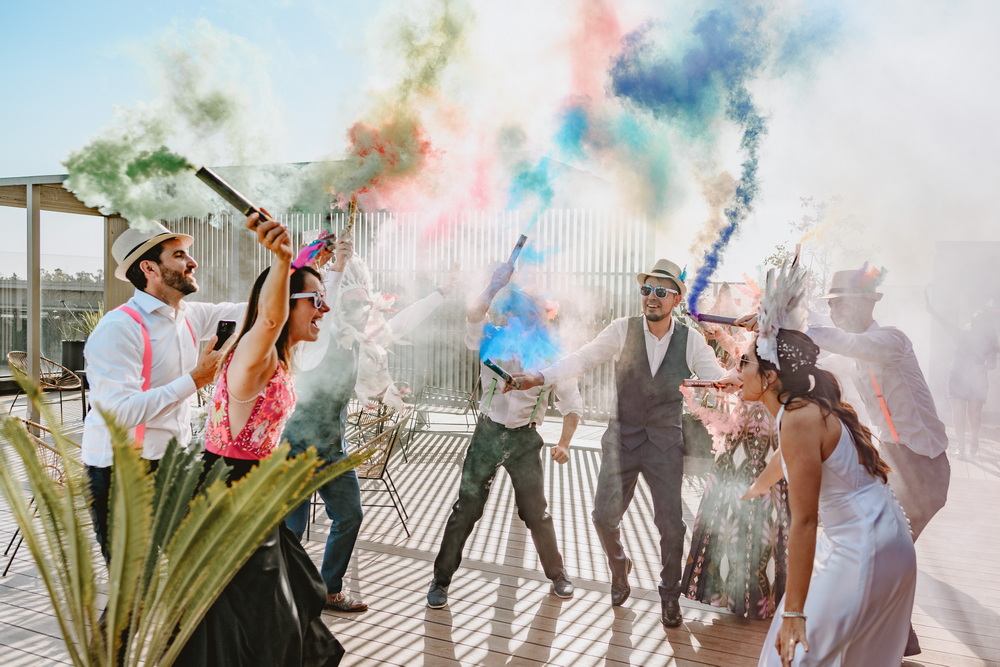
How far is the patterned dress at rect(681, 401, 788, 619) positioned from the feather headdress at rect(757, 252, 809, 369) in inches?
56.0

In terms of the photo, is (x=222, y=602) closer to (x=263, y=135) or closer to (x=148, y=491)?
(x=148, y=491)

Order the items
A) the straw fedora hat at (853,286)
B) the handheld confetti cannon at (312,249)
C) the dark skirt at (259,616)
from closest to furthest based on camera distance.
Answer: the dark skirt at (259,616), the handheld confetti cannon at (312,249), the straw fedora hat at (853,286)

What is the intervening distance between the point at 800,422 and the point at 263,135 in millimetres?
3048

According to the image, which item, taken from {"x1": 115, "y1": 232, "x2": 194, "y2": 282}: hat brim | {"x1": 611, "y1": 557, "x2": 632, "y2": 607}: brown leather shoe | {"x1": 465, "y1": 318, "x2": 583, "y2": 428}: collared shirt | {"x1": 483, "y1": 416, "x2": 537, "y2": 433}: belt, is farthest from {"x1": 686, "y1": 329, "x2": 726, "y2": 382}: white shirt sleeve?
{"x1": 115, "y1": 232, "x2": 194, "y2": 282}: hat brim

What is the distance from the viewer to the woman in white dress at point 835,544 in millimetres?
2018

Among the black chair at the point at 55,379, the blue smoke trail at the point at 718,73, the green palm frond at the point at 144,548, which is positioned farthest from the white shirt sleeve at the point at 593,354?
the black chair at the point at 55,379

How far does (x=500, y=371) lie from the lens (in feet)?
11.9

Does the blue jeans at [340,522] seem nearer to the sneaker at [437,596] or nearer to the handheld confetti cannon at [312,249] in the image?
the sneaker at [437,596]

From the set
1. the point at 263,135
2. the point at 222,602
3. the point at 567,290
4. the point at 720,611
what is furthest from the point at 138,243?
the point at 567,290

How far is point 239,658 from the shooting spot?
1962 millimetres

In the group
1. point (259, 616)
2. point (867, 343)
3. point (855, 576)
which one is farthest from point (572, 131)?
point (259, 616)

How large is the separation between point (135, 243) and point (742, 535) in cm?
349

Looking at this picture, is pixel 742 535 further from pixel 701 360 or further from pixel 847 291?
pixel 847 291

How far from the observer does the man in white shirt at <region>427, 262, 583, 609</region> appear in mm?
3719
